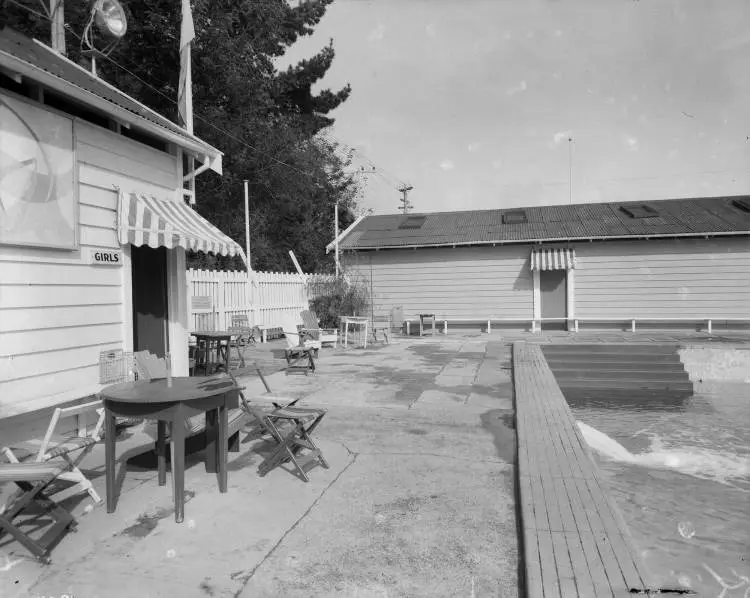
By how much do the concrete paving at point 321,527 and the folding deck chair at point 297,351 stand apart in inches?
134

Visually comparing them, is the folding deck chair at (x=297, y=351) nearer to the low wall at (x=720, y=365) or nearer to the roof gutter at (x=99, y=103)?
the roof gutter at (x=99, y=103)

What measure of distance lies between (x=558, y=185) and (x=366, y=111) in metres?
10.3

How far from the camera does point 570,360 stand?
39.7 feet

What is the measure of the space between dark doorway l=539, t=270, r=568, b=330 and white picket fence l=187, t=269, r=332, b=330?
6903 millimetres

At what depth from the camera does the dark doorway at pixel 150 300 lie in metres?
6.85

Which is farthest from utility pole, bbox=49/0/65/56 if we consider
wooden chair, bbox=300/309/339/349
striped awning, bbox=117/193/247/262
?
wooden chair, bbox=300/309/339/349

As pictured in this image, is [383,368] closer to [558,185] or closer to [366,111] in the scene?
[366,111]

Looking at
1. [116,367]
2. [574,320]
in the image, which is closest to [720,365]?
[574,320]

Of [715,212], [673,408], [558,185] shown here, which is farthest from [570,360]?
[558,185]

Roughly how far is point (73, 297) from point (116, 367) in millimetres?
865

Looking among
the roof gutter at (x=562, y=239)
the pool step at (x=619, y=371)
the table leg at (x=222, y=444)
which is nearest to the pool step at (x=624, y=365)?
the pool step at (x=619, y=371)

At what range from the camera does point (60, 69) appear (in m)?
5.58

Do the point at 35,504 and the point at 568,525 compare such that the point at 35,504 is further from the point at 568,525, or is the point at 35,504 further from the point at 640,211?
the point at 640,211

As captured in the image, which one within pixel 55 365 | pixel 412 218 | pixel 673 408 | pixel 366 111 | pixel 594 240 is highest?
pixel 366 111
